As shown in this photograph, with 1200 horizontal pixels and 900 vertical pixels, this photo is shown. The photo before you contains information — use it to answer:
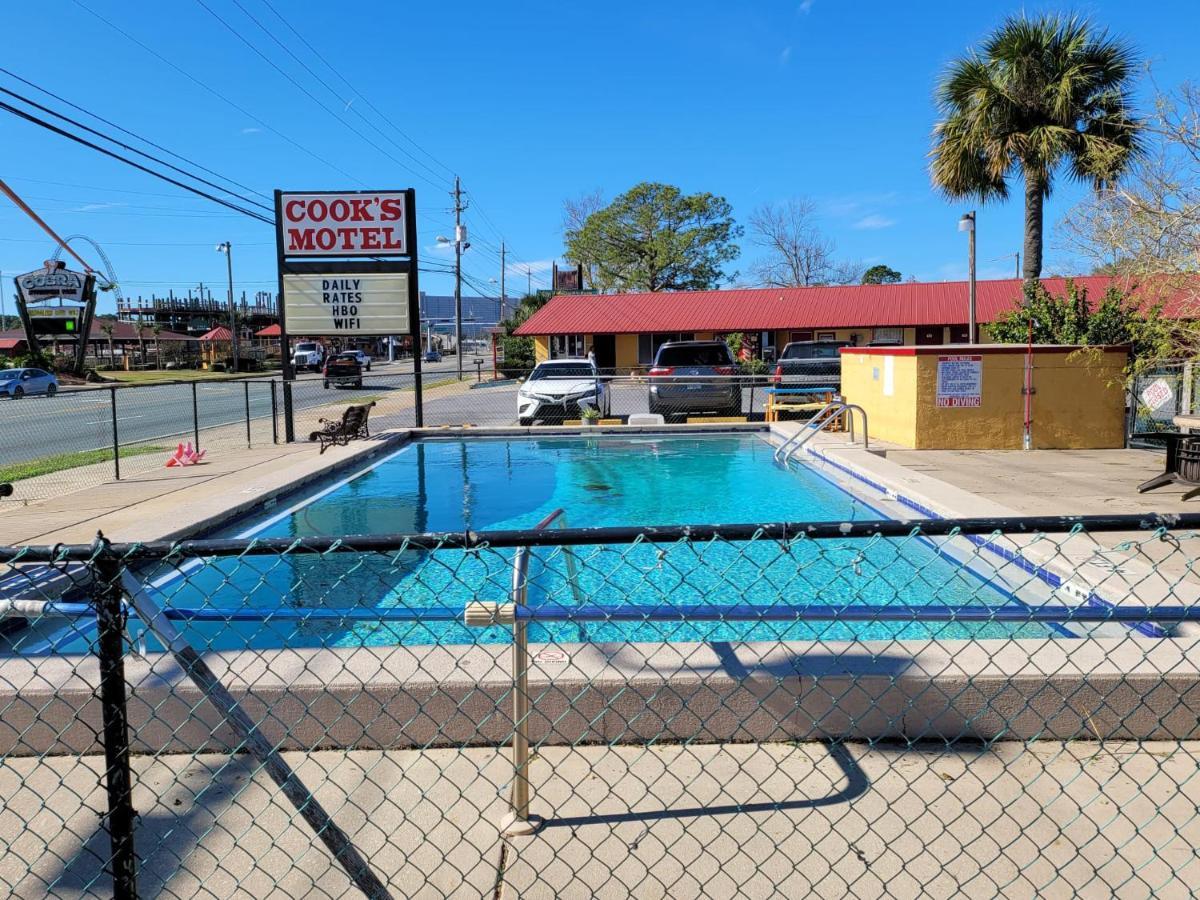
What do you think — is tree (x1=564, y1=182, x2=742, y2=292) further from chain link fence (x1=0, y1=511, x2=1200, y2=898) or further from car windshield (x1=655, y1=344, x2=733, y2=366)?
chain link fence (x1=0, y1=511, x2=1200, y2=898)

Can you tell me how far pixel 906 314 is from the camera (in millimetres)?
39625

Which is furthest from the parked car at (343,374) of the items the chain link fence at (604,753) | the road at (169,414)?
the chain link fence at (604,753)

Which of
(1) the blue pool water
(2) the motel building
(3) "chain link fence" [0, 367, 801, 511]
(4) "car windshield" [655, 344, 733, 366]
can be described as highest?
(2) the motel building

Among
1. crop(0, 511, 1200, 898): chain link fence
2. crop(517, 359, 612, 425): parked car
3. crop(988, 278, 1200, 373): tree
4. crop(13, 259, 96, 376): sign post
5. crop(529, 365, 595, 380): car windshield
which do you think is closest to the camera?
crop(0, 511, 1200, 898): chain link fence

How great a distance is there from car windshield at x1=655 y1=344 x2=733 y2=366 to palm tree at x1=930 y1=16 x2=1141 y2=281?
24.1ft

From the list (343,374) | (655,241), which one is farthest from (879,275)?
(343,374)

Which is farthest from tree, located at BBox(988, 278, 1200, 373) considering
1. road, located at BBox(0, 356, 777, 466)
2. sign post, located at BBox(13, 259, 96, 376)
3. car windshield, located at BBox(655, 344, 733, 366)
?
sign post, located at BBox(13, 259, 96, 376)

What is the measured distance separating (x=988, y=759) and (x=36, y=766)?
3.86 m

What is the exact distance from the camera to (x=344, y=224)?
57.1 ft

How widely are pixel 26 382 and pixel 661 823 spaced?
3933cm

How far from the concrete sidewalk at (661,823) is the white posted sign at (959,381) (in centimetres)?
1083

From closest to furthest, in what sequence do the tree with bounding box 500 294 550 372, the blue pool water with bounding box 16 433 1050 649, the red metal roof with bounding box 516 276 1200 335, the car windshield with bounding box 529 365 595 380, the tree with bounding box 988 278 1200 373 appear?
the blue pool water with bounding box 16 433 1050 649 → the tree with bounding box 988 278 1200 373 → the car windshield with bounding box 529 365 595 380 → the red metal roof with bounding box 516 276 1200 335 → the tree with bounding box 500 294 550 372

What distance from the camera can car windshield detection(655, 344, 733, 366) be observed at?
2184 centimetres

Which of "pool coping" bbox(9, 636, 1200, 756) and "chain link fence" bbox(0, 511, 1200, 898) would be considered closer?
"chain link fence" bbox(0, 511, 1200, 898)
